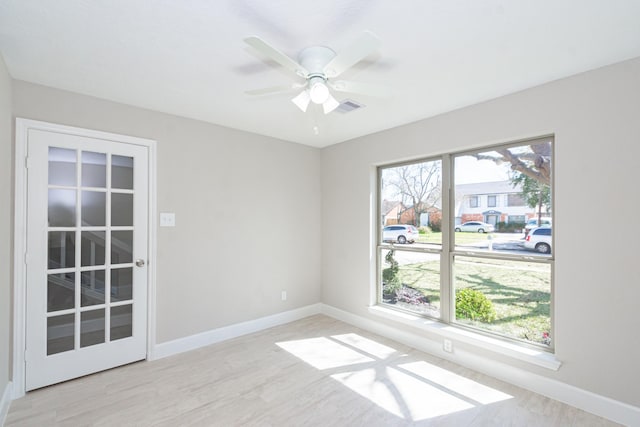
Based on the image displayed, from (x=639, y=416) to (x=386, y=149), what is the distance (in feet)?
Answer: 10.1

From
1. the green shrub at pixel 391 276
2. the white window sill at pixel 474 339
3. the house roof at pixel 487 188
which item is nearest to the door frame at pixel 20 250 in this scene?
the white window sill at pixel 474 339

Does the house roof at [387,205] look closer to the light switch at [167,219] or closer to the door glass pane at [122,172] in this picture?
the light switch at [167,219]

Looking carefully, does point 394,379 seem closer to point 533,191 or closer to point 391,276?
point 391,276

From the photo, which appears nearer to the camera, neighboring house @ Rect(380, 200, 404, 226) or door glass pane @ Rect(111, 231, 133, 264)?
door glass pane @ Rect(111, 231, 133, 264)

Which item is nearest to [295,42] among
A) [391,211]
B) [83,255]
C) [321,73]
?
[321,73]

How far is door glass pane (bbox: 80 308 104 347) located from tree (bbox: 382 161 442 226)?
3451 mm

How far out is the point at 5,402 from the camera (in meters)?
2.23

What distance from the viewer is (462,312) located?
3189mm

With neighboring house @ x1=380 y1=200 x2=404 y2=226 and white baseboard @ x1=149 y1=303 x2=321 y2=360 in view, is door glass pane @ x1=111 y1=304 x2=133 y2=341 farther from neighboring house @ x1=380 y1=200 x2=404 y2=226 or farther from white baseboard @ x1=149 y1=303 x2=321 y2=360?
neighboring house @ x1=380 y1=200 x2=404 y2=226

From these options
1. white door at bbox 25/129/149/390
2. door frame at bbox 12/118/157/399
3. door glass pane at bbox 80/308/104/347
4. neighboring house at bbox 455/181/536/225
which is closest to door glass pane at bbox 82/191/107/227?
white door at bbox 25/129/149/390

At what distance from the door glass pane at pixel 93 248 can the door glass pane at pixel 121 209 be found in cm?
17

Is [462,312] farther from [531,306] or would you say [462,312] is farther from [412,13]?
[412,13]

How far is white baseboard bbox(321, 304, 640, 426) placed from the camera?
2.14 m

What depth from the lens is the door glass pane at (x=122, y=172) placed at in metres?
2.93
